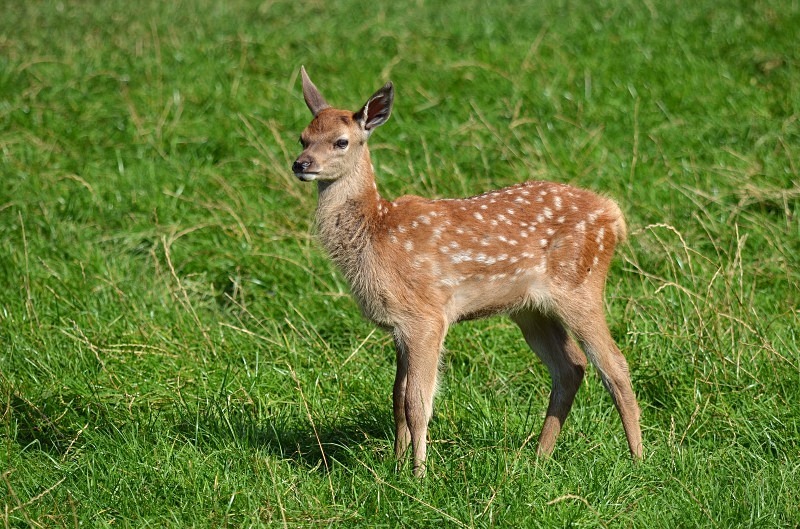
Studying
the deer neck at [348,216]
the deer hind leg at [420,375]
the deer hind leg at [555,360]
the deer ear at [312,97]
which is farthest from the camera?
the deer ear at [312,97]

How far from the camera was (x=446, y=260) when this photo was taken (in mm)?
5020

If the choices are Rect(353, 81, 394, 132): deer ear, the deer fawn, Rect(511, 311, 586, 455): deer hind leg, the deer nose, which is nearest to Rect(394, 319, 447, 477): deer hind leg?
the deer fawn

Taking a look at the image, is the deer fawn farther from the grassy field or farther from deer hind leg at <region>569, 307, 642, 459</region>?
the grassy field

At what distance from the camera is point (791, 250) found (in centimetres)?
664

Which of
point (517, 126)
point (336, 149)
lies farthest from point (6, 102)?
point (336, 149)

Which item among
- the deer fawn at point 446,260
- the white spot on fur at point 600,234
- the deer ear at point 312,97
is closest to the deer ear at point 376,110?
the deer fawn at point 446,260

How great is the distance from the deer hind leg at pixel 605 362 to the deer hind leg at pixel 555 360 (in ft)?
0.57

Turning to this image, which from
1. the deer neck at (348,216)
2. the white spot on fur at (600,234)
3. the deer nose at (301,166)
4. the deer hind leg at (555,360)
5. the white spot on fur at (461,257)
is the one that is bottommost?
the deer hind leg at (555,360)

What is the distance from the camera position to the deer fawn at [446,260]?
4930 millimetres

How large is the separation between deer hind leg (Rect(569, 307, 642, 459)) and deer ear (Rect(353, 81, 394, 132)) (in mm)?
1308

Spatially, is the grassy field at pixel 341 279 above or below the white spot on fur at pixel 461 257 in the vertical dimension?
below

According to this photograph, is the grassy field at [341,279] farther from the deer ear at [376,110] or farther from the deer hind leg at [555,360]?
the deer ear at [376,110]

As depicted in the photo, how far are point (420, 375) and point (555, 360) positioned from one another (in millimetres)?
837

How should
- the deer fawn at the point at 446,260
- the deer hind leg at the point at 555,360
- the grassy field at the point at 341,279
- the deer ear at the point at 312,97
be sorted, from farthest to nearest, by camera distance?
the deer ear at the point at 312,97, the deer hind leg at the point at 555,360, the deer fawn at the point at 446,260, the grassy field at the point at 341,279
